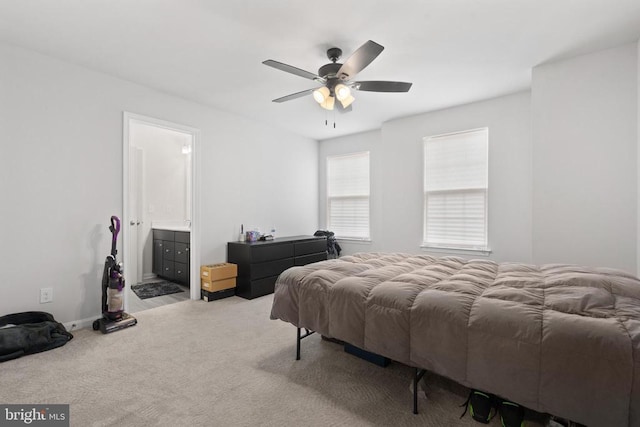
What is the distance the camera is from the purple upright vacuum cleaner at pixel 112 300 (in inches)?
113

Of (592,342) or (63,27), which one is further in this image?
(63,27)

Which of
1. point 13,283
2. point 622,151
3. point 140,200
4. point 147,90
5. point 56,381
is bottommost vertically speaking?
point 56,381

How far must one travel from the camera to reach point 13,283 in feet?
8.46

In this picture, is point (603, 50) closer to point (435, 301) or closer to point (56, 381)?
point (435, 301)

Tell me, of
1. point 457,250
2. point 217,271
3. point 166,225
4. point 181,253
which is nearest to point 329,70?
point 217,271

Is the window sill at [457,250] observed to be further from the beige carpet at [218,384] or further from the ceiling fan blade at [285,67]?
the ceiling fan blade at [285,67]

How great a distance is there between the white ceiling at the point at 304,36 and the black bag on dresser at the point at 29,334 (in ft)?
7.93

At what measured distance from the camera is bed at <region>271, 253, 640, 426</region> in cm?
115

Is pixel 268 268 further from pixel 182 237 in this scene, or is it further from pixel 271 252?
pixel 182 237

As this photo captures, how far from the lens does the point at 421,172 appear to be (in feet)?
14.7

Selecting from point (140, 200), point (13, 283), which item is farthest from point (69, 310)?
point (140, 200)

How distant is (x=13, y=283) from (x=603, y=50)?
5754 millimetres

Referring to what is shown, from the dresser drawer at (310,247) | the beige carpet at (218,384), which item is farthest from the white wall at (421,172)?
the beige carpet at (218,384)

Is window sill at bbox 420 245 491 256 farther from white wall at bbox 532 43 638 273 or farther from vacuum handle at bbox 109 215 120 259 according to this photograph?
vacuum handle at bbox 109 215 120 259
